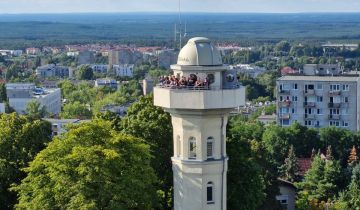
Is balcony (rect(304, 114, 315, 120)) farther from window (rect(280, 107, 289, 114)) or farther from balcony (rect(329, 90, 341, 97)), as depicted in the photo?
balcony (rect(329, 90, 341, 97))

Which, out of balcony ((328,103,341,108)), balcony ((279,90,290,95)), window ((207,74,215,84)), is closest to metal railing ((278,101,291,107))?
balcony ((279,90,290,95))

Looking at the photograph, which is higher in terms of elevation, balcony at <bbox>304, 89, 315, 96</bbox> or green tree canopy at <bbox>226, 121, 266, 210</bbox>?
green tree canopy at <bbox>226, 121, 266, 210</bbox>

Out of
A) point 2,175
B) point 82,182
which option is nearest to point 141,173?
point 82,182

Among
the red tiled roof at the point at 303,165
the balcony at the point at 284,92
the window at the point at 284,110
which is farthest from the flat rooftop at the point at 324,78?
the red tiled roof at the point at 303,165

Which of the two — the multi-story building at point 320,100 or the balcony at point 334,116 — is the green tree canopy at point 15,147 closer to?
the multi-story building at point 320,100

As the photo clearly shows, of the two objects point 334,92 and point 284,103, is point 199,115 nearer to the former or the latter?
point 334,92

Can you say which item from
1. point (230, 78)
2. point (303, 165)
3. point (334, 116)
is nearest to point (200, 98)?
point (230, 78)
